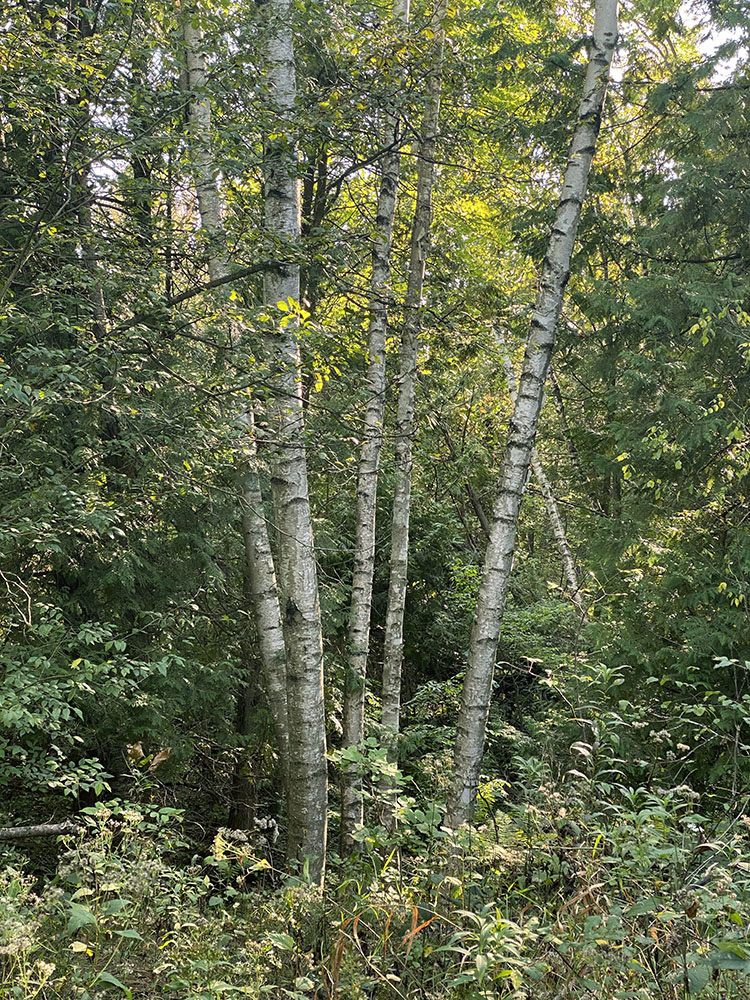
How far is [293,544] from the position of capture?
4.45 m

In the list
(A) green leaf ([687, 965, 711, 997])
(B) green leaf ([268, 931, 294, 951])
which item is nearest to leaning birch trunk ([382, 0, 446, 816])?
(B) green leaf ([268, 931, 294, 951])

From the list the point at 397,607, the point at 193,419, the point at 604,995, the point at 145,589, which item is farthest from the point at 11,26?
the point at 604,995

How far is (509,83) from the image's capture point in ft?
22.8

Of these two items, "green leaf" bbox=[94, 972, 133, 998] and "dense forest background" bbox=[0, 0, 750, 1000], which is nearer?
"green leaf" bbox=[94, 972, 133, 998]

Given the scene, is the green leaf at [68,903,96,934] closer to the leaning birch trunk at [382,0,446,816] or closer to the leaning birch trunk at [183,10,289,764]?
the leaning birch trunk at [183,10,289,764]

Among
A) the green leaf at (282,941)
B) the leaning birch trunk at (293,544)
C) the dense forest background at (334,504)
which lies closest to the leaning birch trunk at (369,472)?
the dense forest background at (334,504)

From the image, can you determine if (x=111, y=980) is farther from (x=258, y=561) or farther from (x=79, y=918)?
(x=258, y=561)

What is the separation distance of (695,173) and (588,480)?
20.6 feet

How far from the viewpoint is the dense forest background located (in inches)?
115

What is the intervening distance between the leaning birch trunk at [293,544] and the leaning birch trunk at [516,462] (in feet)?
3.15

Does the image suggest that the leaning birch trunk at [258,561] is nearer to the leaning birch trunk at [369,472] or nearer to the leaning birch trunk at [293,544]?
the leaning birch trunk at [369,472]

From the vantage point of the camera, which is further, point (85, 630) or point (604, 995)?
point (85, 630)

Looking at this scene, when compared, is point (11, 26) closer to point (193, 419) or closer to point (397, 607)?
point (193, 419)

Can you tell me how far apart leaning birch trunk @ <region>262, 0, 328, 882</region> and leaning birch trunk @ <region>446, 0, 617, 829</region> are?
0.96 metres
